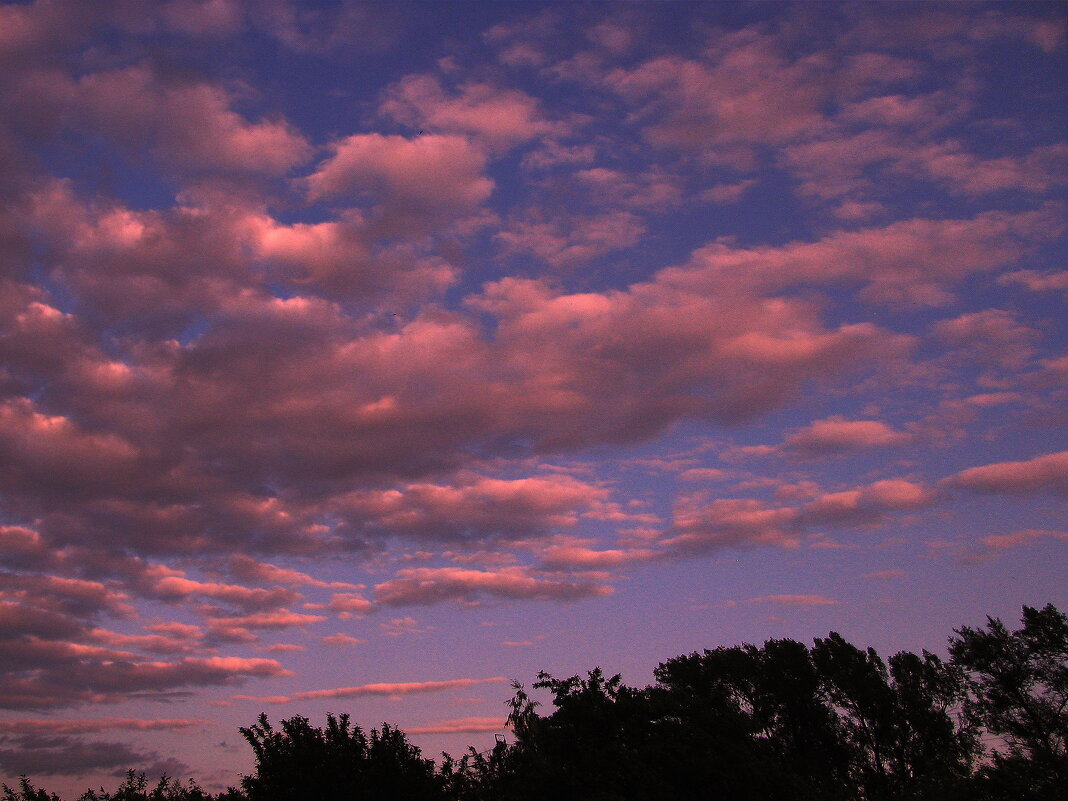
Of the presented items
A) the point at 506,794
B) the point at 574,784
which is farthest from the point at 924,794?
the point at 506,794

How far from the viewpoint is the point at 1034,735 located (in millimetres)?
50031

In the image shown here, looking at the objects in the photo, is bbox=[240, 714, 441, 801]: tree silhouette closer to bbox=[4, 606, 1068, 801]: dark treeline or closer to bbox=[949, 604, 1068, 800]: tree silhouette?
bbox=[4, 606, 1068, 801]: dark treeline

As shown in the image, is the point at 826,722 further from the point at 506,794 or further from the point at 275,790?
the point at 275,790

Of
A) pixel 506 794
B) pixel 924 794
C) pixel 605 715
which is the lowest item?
pixel 924 794

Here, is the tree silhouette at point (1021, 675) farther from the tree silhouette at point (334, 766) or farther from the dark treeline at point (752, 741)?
the tree silhouette at point (334, 766)

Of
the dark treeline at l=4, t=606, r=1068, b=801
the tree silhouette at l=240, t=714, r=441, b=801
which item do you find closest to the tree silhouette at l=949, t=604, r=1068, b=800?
the dark treeline at l=4, t=606, r=1068, b=801

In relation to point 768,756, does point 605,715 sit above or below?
above

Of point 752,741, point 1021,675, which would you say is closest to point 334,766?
point 752,741

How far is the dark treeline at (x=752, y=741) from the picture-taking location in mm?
36281

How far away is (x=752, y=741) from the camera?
134ft

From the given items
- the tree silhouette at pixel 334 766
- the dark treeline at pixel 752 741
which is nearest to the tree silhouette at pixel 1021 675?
the dark treeline at pixel 752 741

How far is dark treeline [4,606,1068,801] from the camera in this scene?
119 feet

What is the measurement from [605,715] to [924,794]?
15.5 meters

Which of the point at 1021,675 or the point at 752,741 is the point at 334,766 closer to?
the point at 752,741
